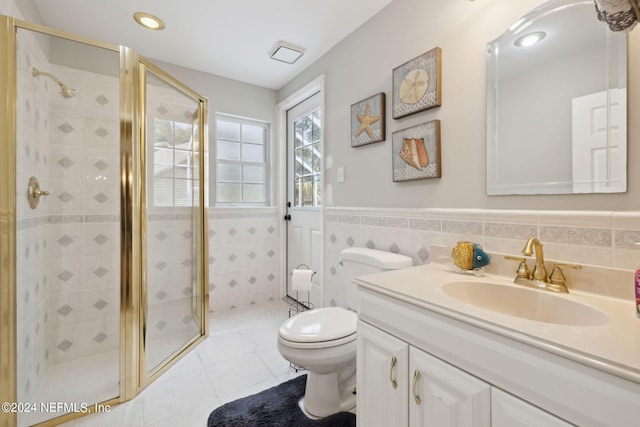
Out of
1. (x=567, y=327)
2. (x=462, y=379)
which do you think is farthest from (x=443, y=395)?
(x=567, y=327)

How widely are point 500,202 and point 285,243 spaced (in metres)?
2.23

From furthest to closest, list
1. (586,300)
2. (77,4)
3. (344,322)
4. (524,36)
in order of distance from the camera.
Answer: (77,4)
(344,322)
(524,36)
(586,300)

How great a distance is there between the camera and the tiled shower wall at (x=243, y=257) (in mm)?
2781

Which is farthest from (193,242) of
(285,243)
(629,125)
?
(629,125)

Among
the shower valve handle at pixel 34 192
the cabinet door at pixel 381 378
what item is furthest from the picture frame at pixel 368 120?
the shower valve handle at pixel 34 192

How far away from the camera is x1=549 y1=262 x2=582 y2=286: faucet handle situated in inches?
39.1

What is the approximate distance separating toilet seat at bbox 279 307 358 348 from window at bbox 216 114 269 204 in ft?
5.78

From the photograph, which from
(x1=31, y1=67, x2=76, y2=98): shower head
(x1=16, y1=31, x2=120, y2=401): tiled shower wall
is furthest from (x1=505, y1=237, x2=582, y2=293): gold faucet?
(x1=31, y1=67, x2=76, y2=98): shower head

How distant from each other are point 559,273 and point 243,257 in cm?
254

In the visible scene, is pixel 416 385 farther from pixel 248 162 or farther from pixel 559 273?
pixel 248 162

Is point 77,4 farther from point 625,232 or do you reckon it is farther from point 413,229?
point 625,232

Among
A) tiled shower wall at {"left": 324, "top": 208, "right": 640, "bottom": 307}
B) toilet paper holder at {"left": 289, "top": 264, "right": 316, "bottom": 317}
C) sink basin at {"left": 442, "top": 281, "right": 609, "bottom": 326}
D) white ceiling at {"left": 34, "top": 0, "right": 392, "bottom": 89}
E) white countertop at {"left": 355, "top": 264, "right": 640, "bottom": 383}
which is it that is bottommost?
toilet paper holder at {"left": 289, "top": 264, "right": 316, "bottom": 317}

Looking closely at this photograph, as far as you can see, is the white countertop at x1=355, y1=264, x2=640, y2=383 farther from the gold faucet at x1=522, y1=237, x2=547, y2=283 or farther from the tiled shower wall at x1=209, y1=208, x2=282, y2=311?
the tiled shower wall at x1=209, y1=208, x2=282, y2=311

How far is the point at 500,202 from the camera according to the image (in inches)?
48.1
